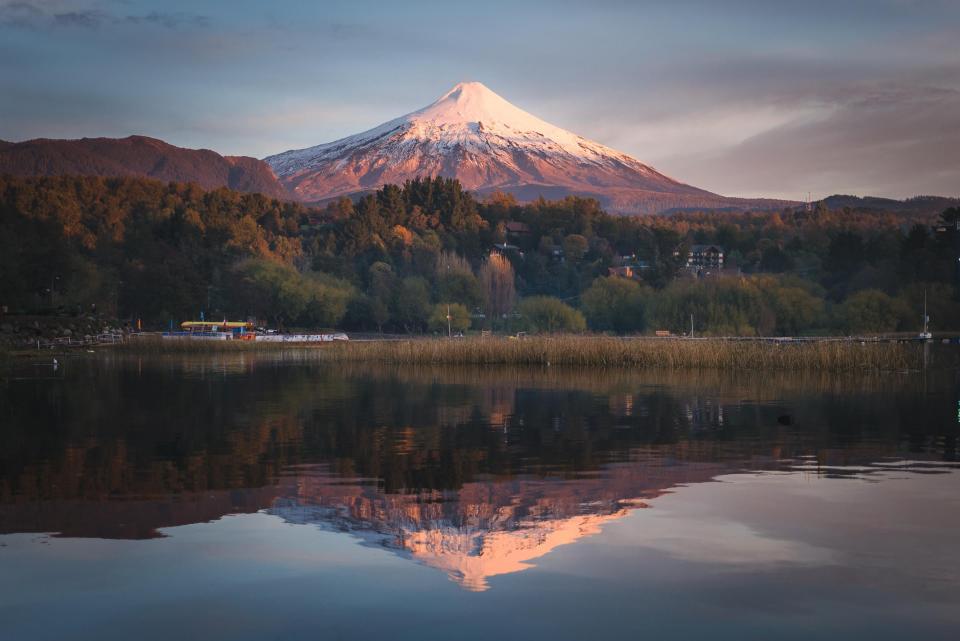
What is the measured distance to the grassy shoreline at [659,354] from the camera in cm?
4866

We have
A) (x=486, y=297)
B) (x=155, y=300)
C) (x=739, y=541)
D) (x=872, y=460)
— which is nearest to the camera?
(x=739, y=541)

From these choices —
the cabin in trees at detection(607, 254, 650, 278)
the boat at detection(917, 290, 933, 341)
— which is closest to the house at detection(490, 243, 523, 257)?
the cabin in trees at detection(607, 254, 650, 278)

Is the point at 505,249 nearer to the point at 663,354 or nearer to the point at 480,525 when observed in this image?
the point at 663,354

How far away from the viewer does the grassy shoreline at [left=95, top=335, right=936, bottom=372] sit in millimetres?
48656

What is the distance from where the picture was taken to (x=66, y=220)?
122 m

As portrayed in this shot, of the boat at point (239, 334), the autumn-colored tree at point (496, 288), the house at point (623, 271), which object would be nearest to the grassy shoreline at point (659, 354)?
the boat at point (239, 334)

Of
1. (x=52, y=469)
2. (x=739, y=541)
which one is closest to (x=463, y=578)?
(x=739, y=541)

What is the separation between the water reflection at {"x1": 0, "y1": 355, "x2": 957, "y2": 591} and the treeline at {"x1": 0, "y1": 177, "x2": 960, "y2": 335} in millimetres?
61062

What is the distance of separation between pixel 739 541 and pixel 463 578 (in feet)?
12.8

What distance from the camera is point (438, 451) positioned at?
852 inches

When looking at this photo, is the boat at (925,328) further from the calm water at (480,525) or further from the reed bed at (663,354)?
the calm water at (480,525)

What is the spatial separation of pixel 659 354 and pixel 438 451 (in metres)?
32.4

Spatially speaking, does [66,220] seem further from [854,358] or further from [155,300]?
[854,358]

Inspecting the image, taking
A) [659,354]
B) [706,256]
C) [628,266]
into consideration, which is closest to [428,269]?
[628,266]
